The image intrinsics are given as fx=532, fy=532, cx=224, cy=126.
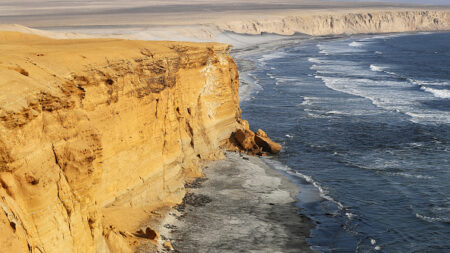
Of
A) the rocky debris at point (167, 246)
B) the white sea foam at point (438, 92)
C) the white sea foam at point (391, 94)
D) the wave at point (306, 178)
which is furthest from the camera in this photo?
the white sea foam at point (438, 92)

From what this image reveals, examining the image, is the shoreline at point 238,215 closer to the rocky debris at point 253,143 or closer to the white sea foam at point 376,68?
the rocky debris at point 253,143

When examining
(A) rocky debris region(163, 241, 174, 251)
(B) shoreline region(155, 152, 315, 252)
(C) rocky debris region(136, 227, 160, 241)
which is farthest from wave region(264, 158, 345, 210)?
(C) rocky debris region(136, 227, 160, 241)

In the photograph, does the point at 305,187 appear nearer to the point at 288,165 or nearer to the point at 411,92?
the point at 288,165

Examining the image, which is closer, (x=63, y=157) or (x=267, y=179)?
(x=63, y=157)

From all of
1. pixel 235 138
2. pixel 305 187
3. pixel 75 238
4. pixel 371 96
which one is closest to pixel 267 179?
pixel 305 187

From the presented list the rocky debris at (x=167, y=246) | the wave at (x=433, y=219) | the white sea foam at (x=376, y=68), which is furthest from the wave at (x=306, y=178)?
the white sea foam at (x=376, y=68)

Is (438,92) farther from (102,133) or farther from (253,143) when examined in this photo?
(102,133)

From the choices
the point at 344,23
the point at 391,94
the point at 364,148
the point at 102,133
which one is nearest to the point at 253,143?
the point at 364,148

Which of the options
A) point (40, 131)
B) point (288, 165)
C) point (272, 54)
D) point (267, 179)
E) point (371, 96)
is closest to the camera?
point (40, 131)
